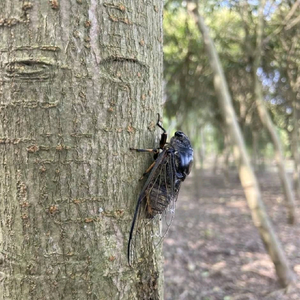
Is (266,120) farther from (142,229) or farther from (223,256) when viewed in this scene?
(142,229)

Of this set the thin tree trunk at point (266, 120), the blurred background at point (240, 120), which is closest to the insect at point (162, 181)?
the blurred background at point (240, 120)

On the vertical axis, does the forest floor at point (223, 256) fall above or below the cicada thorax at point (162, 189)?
below

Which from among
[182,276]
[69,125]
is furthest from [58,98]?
[182,276]

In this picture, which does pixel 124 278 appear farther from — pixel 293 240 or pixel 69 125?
pixel 293 240

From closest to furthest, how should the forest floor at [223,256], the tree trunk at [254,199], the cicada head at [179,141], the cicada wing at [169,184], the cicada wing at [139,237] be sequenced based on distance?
1. the cicada wing at [139,237]
2. the cicada wing at [169,184]
3. the cicada head at [179,141]
4. the tree trunk at [254,199]
5. the forest floor at [223,256]

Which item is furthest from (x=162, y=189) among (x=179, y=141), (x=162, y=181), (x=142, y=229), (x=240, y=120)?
(x=240, y=120)

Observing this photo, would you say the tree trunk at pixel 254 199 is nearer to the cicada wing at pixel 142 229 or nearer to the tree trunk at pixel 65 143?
the cicada wing at pixel 142 229
